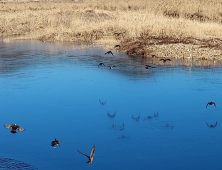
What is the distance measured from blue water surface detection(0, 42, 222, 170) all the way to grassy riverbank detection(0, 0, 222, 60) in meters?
2.20

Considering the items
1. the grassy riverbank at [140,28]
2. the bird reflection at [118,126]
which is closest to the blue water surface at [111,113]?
the bird reflection at [118,126]

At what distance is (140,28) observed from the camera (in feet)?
59.4

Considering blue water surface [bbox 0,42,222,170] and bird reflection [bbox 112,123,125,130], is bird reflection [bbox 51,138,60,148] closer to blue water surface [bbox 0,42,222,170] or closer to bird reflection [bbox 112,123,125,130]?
blue water surface [bbox 0,42,222,170]

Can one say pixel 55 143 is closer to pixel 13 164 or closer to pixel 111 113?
pixel 13 164

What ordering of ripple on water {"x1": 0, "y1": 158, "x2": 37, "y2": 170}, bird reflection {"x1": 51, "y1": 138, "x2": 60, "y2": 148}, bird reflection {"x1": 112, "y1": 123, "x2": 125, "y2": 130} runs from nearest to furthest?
ripple on water {"x1": 0, "y1": 158, "x2": 37, "y2": 170} → bird reflection {"x1": 51, "y1": 138, "x2": 60, "y2": 148} → bird reflection {"x1": 112, "y1": 123, "x2": 125, "y2": 130}

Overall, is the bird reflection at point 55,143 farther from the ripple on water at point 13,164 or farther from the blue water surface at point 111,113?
the ripple on water at point 13,164

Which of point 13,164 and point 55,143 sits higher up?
point 55,143

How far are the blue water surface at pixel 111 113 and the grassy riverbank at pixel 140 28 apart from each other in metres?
2.20

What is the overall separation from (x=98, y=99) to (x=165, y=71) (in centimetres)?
347

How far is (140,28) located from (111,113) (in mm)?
10282

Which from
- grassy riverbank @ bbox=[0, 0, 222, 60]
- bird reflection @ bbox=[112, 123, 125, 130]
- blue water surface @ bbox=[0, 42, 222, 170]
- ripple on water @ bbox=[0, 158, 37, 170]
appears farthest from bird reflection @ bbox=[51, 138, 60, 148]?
grassy riverbank @ bbox=[0, 0, 222, 60]

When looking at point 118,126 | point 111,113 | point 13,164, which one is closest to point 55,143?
point 13,164

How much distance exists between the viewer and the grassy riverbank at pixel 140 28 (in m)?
15.0

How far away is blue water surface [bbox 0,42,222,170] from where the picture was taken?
633 cm
